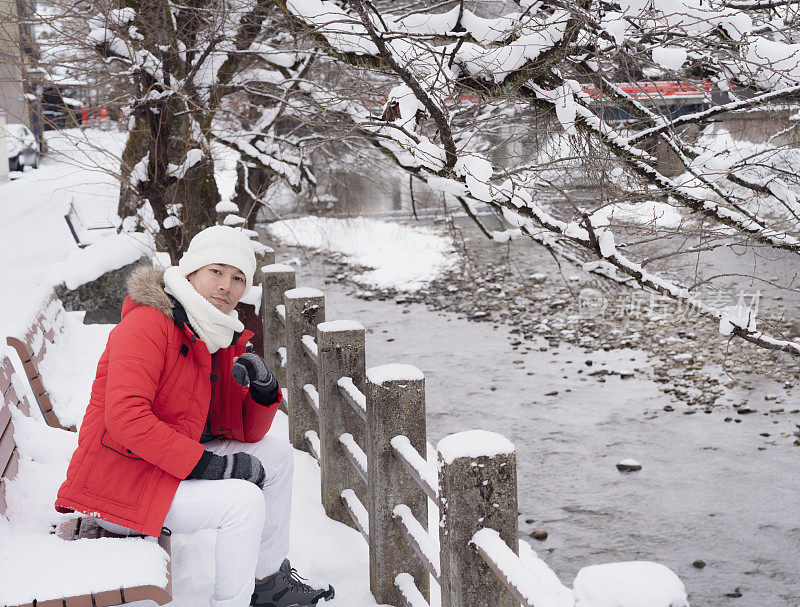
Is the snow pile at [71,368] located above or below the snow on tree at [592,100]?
below

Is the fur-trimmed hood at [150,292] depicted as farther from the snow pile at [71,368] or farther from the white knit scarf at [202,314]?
the snow pile at [71,368]

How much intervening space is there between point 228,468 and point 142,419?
0.41 meters

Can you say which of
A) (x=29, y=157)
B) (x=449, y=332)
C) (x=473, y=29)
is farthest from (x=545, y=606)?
(x=29, y=157)

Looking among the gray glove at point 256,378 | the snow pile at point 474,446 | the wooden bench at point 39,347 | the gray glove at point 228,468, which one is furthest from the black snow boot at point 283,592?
the wooden bench at point 39,347

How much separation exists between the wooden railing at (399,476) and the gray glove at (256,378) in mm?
395

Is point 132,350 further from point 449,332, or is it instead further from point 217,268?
point 449,332

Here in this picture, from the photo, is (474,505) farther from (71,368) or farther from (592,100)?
(71,368)

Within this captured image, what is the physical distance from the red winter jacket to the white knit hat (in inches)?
5.8

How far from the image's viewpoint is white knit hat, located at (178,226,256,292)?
322 cm

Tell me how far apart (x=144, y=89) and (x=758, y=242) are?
4965 millimetres

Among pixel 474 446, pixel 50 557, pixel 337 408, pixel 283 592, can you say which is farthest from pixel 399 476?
pixel 50 557

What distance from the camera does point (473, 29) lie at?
4.65m

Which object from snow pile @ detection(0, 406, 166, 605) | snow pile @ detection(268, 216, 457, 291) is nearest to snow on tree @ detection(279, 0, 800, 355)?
snow pile @ detection(0, 406, 166, 605)

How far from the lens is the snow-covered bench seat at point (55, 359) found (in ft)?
13.0
